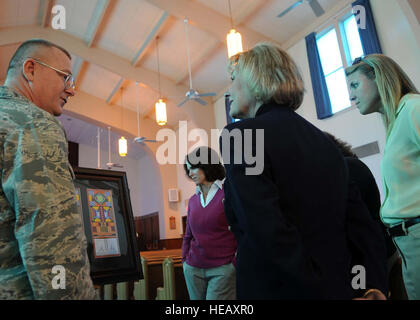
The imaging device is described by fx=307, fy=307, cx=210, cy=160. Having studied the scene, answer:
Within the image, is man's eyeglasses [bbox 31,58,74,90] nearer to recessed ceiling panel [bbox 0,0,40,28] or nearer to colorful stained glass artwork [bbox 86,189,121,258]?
colorful stained glass artwork [bbox 86,189,121,258]

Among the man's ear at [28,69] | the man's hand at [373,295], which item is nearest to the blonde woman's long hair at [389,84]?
the man's hand at [373,295]

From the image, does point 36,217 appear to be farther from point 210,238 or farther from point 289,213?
point 210,238

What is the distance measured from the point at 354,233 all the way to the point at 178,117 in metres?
9.64

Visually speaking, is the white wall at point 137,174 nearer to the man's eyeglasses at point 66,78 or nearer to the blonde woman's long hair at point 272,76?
the man's eyeglasses at point 66,78

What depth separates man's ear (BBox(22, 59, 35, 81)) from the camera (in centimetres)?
100

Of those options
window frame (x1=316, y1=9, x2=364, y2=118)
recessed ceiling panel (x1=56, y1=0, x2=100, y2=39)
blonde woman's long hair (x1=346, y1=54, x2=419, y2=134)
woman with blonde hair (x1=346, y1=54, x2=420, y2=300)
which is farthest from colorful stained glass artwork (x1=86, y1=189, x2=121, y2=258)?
recessed ceiling panel (x1=56, y1=0, x2=100, y2=39)

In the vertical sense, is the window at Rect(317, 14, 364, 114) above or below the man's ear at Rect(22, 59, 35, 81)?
above

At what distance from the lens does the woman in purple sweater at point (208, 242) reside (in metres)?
1.80

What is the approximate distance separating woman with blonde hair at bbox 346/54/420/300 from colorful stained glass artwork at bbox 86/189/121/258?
1.04 meters

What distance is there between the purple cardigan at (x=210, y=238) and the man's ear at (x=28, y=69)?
1.25 m

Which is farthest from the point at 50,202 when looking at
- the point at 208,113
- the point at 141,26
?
the point at 208,113

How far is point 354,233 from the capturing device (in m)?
0.85

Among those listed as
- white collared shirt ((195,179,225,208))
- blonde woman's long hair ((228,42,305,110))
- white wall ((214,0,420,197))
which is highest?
white wall ((214,0,420,197))

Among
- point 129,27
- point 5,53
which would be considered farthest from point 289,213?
point 5,53
